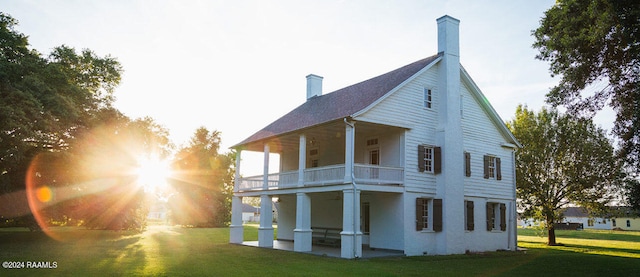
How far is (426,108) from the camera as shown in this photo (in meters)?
22.3

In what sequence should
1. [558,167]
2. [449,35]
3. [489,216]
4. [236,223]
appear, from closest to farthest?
[449,35] < [489,216] < [236,223] < [558,167]

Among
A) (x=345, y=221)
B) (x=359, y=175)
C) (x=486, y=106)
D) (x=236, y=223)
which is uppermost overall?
(x=486, y=106)

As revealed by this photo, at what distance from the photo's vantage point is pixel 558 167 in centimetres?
3119

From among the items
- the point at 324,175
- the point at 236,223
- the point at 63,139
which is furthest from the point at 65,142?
the point at 324,175

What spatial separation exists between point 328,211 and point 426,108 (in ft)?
26.4

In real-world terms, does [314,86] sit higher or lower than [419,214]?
higher

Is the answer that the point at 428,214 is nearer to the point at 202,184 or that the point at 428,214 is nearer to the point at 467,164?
the point at 467,164

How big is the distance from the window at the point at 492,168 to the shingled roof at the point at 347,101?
246 inches

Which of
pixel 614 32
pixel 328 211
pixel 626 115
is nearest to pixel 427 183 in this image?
pixel 328 211

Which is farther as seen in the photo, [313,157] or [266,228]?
[313,157]

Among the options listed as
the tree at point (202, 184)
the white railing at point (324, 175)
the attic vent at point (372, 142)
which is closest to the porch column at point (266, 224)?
the white railing at point (324, 175)

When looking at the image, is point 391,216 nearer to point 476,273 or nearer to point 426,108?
point 426,108

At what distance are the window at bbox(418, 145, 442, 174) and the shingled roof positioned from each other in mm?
3304

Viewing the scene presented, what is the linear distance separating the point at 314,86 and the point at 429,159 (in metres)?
12.3
